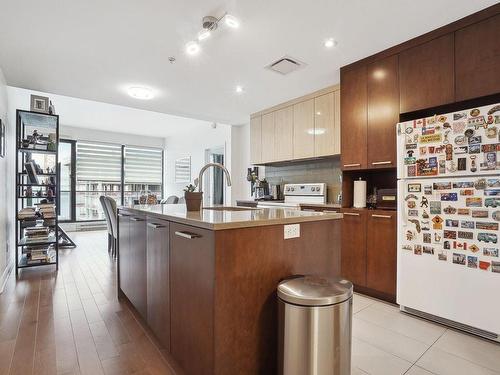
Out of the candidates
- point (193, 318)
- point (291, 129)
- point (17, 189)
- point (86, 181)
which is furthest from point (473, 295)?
point (86, 181)

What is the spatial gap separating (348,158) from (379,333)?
171cm

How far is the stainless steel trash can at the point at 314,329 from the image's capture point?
121 cm

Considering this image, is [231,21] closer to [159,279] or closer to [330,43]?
[330,43]

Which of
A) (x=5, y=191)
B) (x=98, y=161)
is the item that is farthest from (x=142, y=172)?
(x=5, y=191)

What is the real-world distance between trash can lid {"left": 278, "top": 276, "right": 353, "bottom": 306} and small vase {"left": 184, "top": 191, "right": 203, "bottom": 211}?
84 cm

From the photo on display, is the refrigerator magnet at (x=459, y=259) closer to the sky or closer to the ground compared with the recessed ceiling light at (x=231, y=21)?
closer to the ground

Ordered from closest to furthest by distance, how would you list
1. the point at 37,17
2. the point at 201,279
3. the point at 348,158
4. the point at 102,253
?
the point at 201,279
the point at 37,17
the point at 348,158
the point at 102,253

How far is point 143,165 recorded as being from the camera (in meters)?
8.55

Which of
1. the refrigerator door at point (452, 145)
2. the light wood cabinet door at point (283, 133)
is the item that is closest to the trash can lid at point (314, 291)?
the refrigerator door at point (452, 145)

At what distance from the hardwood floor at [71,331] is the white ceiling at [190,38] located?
2449 millimetres

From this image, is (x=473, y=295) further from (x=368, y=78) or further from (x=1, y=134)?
(x=1, y=134)

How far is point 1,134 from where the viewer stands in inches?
121

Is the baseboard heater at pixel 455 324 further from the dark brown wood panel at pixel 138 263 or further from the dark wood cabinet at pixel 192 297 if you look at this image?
the dark brown wood panel at pixel 138 263

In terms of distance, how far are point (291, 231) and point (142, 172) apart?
7.88m
